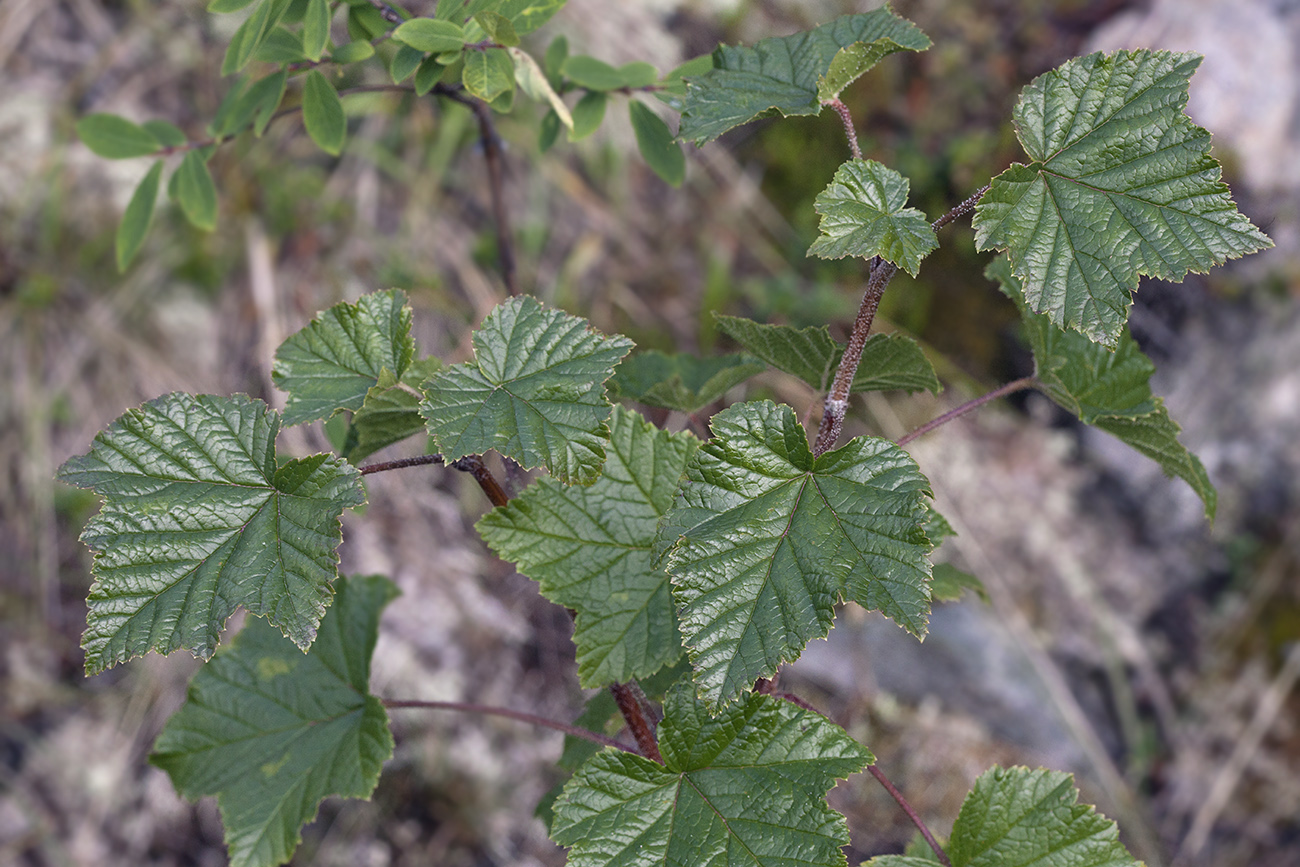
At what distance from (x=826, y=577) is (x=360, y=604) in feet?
2.23

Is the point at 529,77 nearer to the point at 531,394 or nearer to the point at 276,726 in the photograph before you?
the point at 531,394

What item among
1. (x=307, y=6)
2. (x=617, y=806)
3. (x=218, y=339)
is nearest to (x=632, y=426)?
(x=617, y=806)

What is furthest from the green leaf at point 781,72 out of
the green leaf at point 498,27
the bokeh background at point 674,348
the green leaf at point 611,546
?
→ the bokeh background at point 674,348

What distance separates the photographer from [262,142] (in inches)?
121

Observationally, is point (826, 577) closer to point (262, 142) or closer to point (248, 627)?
point (248, 627)

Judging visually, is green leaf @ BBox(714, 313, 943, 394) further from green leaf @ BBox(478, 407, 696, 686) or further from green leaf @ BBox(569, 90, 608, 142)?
green leaf @ BBox(569, 90, 608, 142)

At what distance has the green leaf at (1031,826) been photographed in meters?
0.87

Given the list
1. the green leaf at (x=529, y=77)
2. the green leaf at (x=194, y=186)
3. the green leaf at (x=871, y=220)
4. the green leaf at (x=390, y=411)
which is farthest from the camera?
the green leaf at (x=194, y=186)

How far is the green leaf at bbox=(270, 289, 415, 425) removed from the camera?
Result: 92 centimetres

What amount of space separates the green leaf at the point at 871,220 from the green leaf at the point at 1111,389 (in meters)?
0.28

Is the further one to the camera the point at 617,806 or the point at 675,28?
the point at 675,28

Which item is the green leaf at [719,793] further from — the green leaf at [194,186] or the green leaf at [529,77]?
the green leaf at [194,186]

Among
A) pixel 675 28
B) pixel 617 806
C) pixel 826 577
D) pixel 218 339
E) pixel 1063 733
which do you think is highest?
pixel 675 28

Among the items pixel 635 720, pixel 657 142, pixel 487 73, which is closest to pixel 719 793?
pixel 635 720
